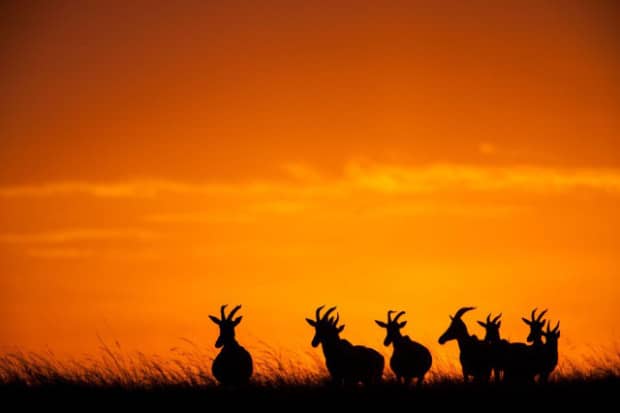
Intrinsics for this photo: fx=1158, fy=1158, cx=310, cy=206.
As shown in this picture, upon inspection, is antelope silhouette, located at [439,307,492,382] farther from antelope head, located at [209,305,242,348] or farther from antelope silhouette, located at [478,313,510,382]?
antelope head, located at [209,305,242,348]

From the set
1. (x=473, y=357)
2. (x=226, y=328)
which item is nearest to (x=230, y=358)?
(x=226, y=328)

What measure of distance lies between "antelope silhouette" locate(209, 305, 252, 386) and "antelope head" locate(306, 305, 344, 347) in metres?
1.37

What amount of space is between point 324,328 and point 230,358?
6.28ft

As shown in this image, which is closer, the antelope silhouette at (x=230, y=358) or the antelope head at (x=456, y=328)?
the antelope silhouette at (x=230, y=358)

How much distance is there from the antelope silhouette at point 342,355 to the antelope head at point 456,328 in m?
1.64

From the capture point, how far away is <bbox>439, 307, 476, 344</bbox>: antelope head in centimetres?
2209

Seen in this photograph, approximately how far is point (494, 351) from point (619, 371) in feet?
7.42

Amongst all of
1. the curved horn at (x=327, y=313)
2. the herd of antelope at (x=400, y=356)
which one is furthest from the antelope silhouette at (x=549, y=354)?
the curved horn at (x=327, y=313)

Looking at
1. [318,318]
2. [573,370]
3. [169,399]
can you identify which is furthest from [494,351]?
[169,399]

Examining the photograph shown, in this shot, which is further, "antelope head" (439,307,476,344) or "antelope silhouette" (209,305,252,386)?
"antelope head" (439,307,476,344)

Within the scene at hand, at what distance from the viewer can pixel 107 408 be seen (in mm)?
16391

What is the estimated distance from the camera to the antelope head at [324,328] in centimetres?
2075

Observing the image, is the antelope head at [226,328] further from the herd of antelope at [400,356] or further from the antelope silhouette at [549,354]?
the antelope silhouette at [549,354]

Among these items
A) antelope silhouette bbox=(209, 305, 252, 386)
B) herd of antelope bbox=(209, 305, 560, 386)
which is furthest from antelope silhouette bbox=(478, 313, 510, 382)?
antelope silhouette bbox=(209, 305, 252, 386)
